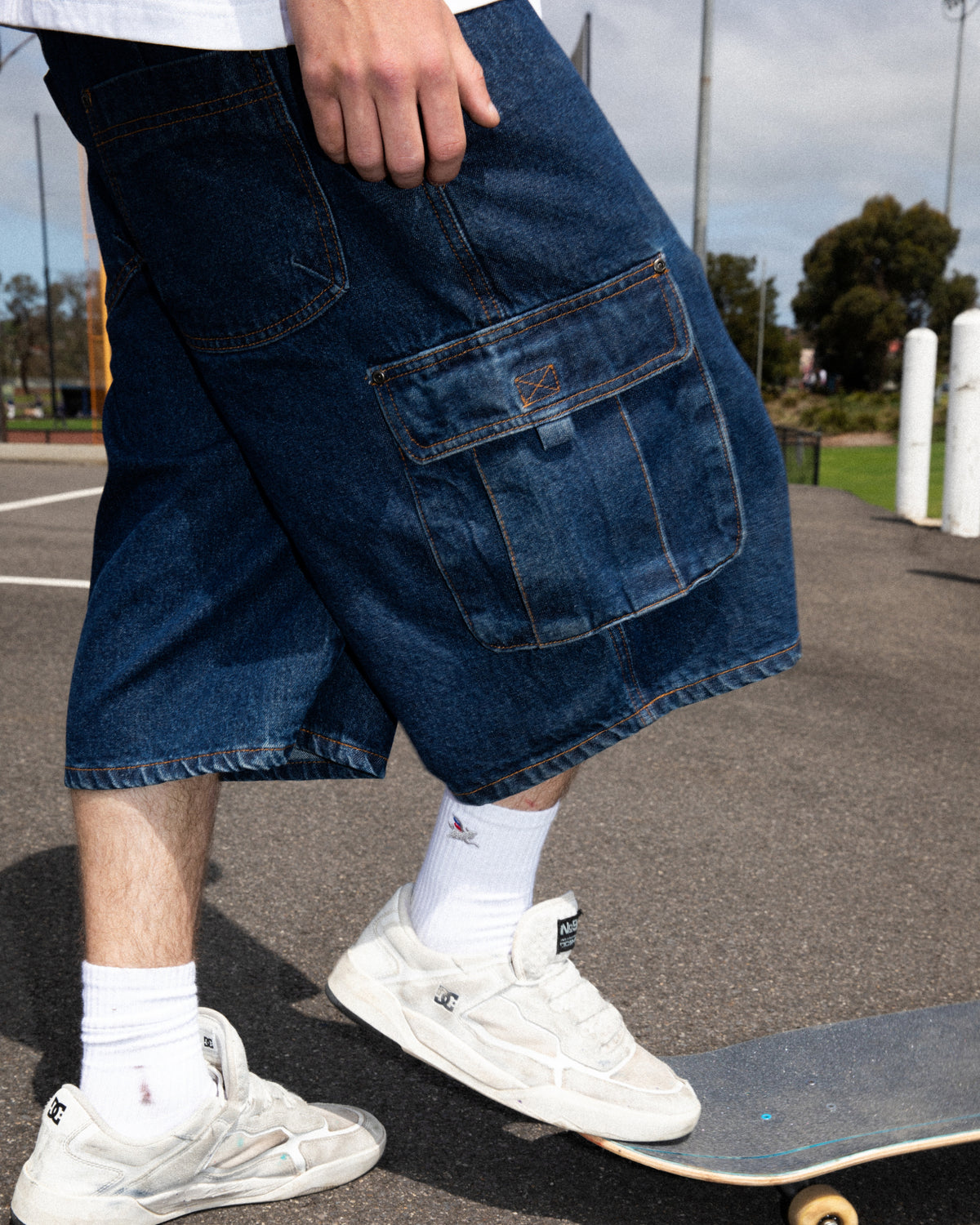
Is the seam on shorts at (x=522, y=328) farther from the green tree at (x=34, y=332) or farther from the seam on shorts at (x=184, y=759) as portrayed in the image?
the green tree at (x=34, y=332)

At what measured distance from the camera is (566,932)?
55.3 inches

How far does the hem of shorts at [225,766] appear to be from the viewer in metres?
1.23

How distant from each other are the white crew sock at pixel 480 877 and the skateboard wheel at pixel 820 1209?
45cm

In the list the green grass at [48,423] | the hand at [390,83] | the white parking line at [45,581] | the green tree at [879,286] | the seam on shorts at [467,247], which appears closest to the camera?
the hand at [390,83]

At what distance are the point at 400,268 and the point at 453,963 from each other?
2.81 feet

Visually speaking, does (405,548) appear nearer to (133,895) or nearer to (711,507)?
(711,507)

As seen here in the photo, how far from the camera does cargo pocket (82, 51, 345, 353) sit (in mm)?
1073

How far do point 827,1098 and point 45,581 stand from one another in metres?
4.66

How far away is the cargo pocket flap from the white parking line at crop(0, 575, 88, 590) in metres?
4.35

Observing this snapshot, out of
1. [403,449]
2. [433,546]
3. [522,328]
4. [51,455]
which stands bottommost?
[51,455]

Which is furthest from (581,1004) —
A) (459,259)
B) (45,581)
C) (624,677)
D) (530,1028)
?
(45,581)

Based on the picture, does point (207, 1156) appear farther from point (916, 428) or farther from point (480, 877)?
point (916, 428)

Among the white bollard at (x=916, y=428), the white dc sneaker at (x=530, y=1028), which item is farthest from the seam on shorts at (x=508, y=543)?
the white bollard at (x=916, y=428)

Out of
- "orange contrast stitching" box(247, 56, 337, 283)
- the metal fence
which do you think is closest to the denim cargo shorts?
"orange contrast stitching" box(247, 56, 337, 283)
